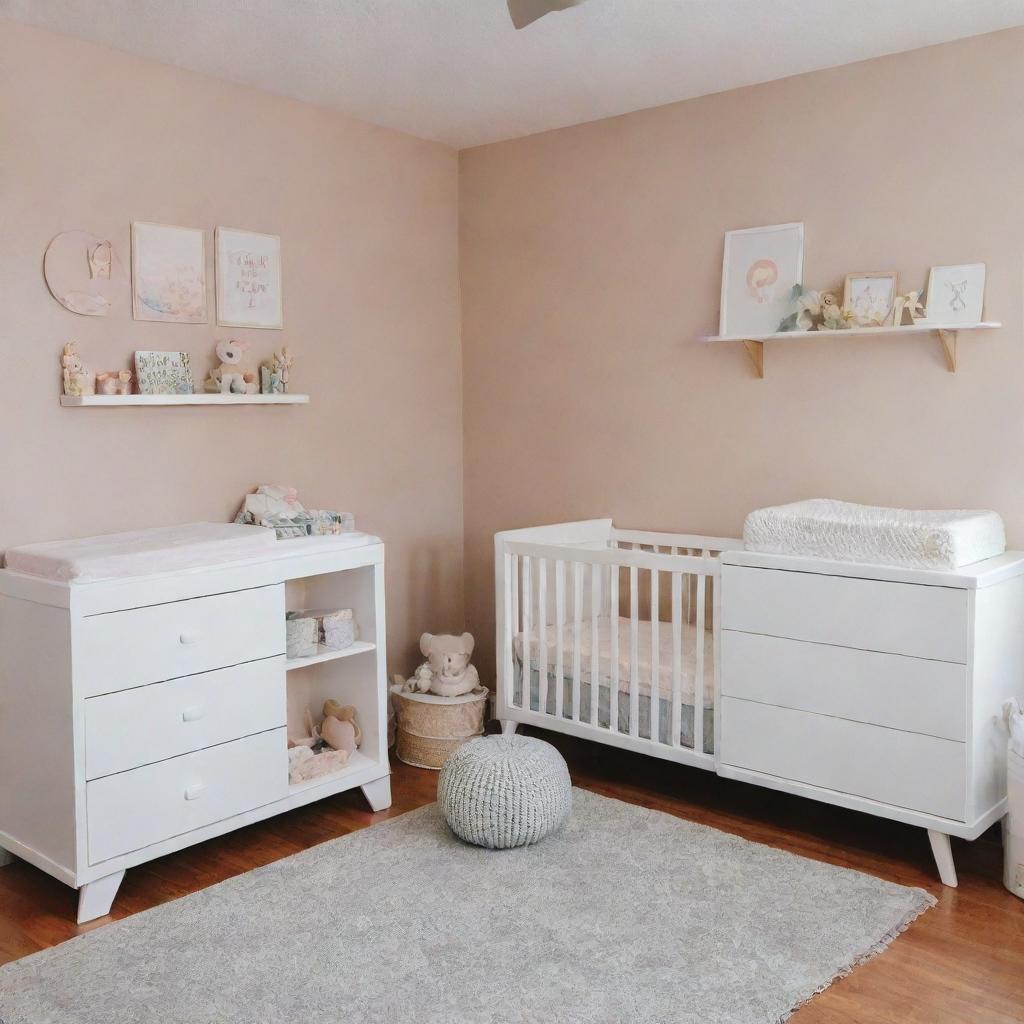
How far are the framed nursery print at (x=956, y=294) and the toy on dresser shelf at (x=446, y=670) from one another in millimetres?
1817

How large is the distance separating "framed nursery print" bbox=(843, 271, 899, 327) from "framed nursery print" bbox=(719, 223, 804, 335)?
179mm

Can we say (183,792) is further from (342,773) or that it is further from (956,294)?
(956,294)

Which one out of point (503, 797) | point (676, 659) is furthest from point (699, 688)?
point (503, 797)

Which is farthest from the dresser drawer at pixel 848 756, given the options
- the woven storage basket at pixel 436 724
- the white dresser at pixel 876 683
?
the woven storage basket at pixel 436 724

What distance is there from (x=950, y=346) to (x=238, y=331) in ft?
6.97

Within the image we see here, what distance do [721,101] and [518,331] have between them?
1092 millimetres

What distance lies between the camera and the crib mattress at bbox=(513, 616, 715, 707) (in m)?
3.10

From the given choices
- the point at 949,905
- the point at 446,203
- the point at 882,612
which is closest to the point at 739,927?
the point at 949,905

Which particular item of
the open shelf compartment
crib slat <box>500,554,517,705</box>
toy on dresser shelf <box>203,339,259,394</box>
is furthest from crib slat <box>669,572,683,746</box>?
toy on dresser shelf <box>203,339,259,394</box>

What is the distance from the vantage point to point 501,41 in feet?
9.45

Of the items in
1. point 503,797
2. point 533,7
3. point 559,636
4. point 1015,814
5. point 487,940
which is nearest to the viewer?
point 533,7

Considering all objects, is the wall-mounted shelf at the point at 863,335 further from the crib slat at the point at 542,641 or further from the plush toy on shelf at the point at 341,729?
the plush toy on shelf at the point at 341,729

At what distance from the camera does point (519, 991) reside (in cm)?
212

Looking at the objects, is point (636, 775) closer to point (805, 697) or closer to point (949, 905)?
point (805, 697)
